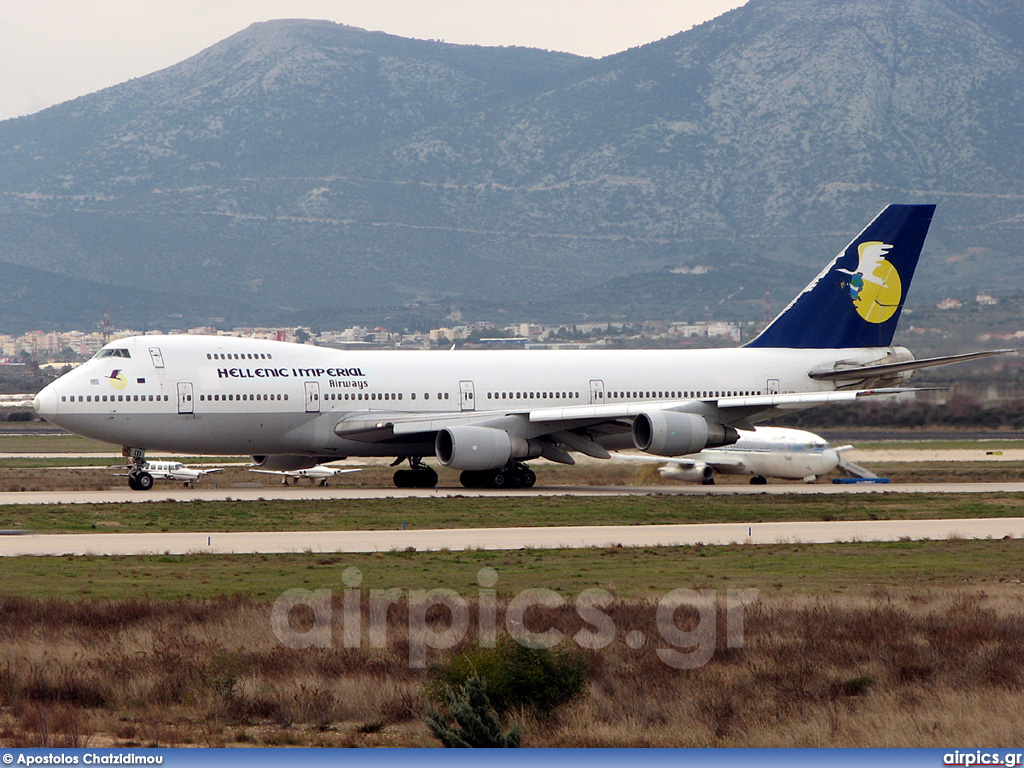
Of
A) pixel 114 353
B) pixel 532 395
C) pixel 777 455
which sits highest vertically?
pixel 114 353

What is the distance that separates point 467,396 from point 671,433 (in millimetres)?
7178

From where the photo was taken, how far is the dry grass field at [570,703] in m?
14.0

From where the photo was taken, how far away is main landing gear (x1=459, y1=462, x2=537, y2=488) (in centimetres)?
4522

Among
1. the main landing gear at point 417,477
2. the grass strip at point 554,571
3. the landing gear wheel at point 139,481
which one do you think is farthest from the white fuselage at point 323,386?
the grass strip at point 554,571

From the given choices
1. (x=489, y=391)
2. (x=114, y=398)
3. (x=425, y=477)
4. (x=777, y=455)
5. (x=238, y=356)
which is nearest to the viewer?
(x=114, y=398)

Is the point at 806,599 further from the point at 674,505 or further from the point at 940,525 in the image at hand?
the point at 674,505

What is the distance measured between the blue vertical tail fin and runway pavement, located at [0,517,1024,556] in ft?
55.2

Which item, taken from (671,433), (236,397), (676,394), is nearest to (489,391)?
(676,394)

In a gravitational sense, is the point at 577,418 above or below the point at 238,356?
below

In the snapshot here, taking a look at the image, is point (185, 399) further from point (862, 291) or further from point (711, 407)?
point (862, 291)

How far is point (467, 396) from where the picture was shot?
149ft

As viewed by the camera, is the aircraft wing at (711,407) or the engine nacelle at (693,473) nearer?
the aircraft wing at (711,407)

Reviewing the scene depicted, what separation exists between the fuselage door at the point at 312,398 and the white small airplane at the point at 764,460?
13629 mm

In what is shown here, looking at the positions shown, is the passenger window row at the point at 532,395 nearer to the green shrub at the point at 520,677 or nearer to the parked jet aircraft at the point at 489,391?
the parked jet aircraft at the point at 489,391
